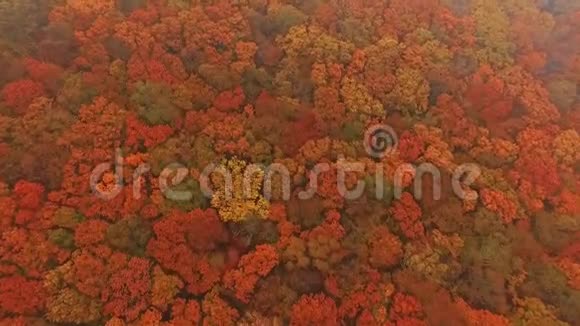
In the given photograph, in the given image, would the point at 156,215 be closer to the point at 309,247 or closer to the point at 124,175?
the point at 124,175

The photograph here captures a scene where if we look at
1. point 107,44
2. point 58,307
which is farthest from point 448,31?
point 58,307
